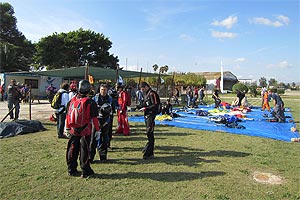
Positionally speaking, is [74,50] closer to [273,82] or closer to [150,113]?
[150,113]

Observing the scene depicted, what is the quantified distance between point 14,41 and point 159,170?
43494 mm

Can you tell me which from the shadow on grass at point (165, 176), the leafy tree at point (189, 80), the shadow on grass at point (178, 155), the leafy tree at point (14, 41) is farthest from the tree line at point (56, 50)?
the shadow on grass at point (165, 176)

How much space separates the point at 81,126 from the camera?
421 cm

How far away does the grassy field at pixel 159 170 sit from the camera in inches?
148

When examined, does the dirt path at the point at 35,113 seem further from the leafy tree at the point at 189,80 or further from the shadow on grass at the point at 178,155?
the leafy tree at the point at 189,80

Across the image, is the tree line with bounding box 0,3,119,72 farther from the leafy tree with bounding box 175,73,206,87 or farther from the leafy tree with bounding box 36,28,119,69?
the leafy tree with bounding box 175,73,206,87

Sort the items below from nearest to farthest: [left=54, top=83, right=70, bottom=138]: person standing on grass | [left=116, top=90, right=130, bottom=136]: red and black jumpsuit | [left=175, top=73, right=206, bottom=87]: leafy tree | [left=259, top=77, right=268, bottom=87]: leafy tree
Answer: [left=54, top=83, right=70, bottom=138]: person standing on grass → [left=116, top=90, right=130, bottom=136]: red and black jumpsuit → [left=175, top=73, right=206, bottom=87]: leafy tree → [left=259, top=77, right=268, bottom=87]: leafy tree

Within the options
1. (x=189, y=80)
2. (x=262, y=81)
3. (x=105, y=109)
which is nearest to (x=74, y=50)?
(x=189, y=80)

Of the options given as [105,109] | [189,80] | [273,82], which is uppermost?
[273,82]

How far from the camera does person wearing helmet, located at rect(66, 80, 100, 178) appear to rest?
4.16 m

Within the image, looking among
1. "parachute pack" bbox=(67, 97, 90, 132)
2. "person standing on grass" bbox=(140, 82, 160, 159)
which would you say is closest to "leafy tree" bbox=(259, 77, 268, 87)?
"person standing on grass" bbox=(140, 82, 160, 159)

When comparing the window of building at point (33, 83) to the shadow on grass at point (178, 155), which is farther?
the window of building at point (33, 83)

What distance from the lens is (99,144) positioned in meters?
5.42

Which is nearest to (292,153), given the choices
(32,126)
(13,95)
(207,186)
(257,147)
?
(257,147)
